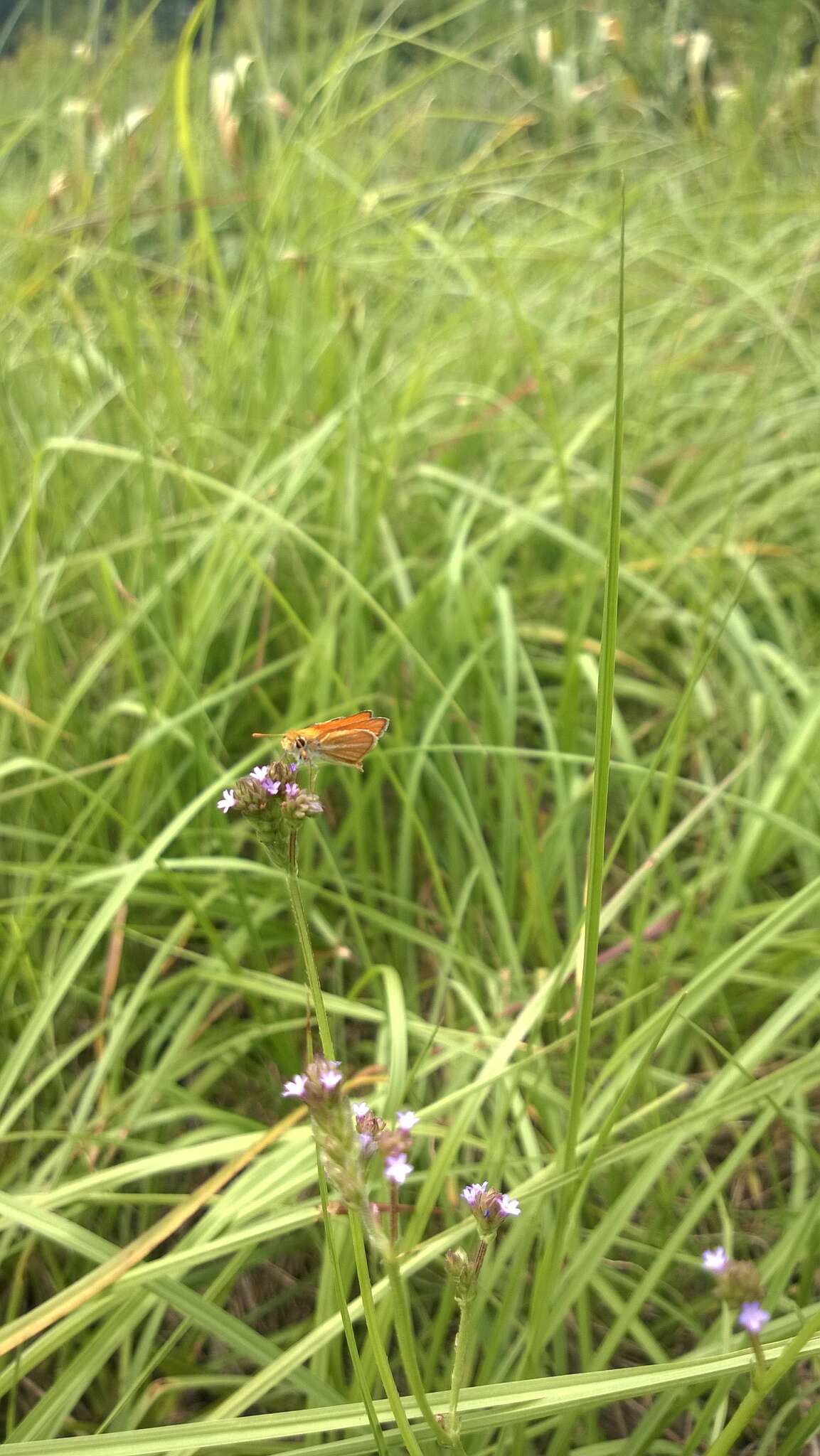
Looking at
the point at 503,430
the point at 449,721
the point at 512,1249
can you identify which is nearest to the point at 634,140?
the point at 503,430

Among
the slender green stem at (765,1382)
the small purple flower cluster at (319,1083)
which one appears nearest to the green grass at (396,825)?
the slender green stem at (765,1382)

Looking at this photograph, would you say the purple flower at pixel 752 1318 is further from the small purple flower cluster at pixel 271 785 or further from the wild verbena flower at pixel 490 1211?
the small purple flower cluster at pixel 271 785

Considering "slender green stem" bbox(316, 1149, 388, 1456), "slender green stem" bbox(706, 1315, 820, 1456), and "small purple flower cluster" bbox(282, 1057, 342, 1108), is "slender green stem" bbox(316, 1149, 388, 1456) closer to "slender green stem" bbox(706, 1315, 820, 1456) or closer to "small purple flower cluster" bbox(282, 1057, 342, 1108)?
"small purple flower cluster" bbox(282, 1057, 342, 1108)

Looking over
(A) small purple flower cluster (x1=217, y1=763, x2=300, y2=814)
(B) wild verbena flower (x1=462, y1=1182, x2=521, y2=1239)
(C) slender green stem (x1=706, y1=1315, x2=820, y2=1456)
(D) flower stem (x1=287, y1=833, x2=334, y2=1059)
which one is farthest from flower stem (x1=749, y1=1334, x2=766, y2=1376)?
(A) small purple flower cluster (x1=217, y1=763, x2=300, y2=814)

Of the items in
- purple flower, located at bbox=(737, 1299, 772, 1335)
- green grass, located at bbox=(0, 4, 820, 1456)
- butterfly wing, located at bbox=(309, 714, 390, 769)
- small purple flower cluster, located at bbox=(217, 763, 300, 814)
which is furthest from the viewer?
green grass, located at bbox=(0, 4, 820, 1456)

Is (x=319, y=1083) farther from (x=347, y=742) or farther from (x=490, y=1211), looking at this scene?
(x=347, y=742)

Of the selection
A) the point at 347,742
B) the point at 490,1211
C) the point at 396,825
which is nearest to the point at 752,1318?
the point at 490,1211

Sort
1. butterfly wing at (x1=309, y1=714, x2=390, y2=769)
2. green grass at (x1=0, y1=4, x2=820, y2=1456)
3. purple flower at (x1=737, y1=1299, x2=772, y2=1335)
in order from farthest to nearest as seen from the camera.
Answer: green grass at (x1=0, y1=4, x2=820, y2=1456) → butterfly wing at (x1=309, y1=714, x2=390, y2=769) → purple flower at (x1=737, y1=1299, x2=772, y2=1335)
